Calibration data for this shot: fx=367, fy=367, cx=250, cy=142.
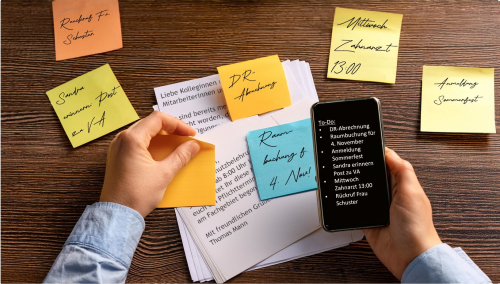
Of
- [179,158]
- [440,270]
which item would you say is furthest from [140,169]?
[440,270]

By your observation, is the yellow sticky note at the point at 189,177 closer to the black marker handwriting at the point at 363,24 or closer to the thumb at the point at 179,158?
the thumb at the point at 179,158

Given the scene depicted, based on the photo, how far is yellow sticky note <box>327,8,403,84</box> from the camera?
0.73m

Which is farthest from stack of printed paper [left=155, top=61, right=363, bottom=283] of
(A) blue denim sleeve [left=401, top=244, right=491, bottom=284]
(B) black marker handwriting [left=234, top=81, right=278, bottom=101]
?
(A) blue denim sleeve [left=401, top=244, right=491, bottom=284]

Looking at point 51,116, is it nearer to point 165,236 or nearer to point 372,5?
point 165,236

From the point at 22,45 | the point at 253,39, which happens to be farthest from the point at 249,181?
the point at 22,45

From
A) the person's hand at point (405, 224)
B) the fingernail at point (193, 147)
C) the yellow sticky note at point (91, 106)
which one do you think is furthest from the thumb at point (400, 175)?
the yellow sticky note at point (91, 106)

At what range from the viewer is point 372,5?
2.50 feet

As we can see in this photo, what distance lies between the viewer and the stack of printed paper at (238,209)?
2.15 ft

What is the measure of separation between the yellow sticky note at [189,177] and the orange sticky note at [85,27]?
0.82 ft

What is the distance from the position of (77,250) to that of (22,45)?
47 centimetres

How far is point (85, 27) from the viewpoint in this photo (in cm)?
78

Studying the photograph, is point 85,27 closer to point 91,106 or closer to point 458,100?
point 91,106

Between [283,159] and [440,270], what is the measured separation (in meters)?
0.31

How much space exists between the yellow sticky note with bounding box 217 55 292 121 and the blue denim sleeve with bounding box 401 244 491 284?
35cm
